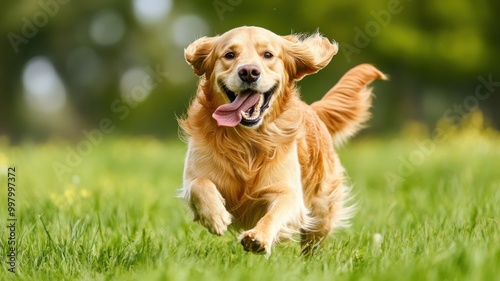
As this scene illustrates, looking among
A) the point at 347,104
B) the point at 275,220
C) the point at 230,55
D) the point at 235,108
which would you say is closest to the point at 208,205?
the point at 275,220

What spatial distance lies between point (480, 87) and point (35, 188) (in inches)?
570

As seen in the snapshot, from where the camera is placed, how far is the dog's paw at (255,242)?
11.7 feet

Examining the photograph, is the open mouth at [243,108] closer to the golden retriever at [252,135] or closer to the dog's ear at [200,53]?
the golden retriever at [252,135]

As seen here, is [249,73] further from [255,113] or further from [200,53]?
[200,53]

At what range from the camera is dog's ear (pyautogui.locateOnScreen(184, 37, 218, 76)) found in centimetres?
438

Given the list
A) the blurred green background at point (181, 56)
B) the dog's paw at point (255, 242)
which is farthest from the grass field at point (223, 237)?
the blurred green background at point (181, 56)

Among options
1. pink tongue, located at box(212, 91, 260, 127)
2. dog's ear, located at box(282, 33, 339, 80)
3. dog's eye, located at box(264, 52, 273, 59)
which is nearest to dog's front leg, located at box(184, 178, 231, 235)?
pink tongue, located at box(212, 91, 260, 127)

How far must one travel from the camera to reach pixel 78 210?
5.23 metres

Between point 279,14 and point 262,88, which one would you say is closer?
point 262,88

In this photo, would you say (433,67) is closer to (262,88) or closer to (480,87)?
(480,87)

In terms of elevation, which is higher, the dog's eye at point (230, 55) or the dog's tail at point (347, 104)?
the dog's eye at point (230, 55)

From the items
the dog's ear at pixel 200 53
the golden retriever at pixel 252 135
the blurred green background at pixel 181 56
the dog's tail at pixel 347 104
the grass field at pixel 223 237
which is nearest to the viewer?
the grass field at pixel 223 237

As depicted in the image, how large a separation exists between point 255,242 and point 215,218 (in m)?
0.31

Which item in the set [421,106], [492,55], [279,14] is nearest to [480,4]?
[492,55]
